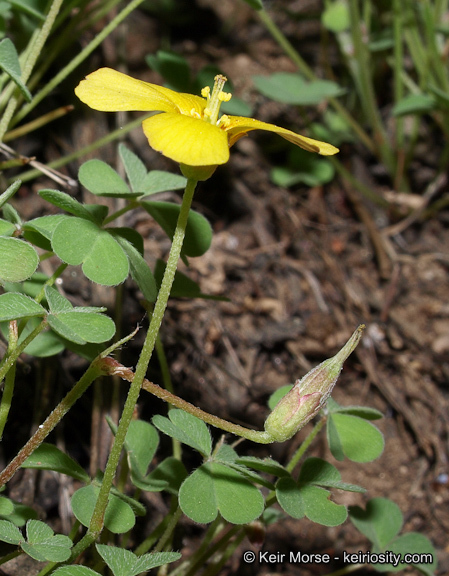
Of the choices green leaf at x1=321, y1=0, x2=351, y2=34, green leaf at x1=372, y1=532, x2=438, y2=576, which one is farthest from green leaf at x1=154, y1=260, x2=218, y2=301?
green leaf at x1=321, y1=0, x2=351, y2=34

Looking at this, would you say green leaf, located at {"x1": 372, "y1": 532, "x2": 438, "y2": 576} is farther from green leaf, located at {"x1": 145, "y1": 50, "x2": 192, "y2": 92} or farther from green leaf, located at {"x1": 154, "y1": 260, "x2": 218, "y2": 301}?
green leaf, located at {"x1": 145, "y1": 50, "x2": 192, "y2": 92}

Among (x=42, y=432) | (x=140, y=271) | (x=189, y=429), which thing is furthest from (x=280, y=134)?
(x=42, y=432)

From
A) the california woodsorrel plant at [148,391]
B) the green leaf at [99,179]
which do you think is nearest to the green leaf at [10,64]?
the california woodsorrel plant at [148,391]

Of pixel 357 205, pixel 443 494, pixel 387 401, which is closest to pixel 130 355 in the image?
pixel 387 401

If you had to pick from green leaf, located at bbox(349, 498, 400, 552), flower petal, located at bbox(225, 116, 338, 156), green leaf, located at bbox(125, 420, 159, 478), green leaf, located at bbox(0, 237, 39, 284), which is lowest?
green leaf, located at bbox(349, 498, 400, 552)

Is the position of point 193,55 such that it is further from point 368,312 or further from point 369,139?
point 368,312

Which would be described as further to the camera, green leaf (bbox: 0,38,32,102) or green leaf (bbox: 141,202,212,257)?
green leaf (bbox: 141,202,212,257)

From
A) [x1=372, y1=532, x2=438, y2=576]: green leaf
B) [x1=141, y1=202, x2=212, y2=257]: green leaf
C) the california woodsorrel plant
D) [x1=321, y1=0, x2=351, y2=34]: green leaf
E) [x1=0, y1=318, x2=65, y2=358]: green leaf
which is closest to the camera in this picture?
the california woodsorrel plant
